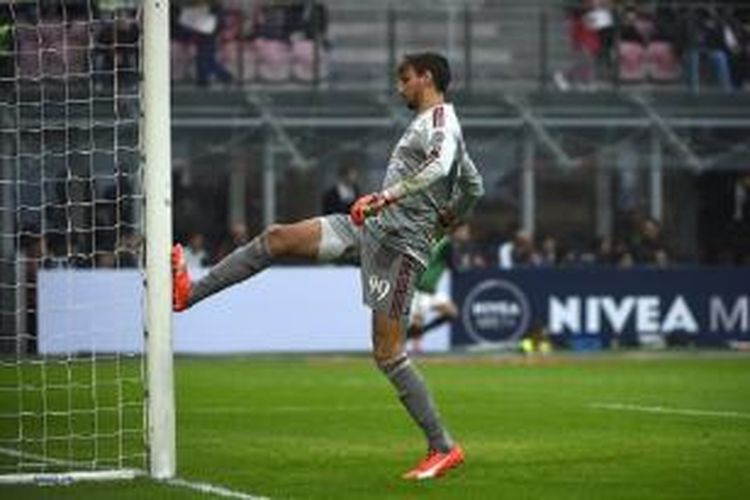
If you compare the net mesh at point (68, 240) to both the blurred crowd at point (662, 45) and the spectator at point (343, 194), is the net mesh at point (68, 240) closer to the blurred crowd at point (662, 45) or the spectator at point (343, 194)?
the spectator at point (343, 194)

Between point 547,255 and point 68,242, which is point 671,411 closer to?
point 68,242

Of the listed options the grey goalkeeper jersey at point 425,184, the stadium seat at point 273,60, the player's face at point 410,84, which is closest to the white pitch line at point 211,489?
the grey goalkeeper jersey at point 425,184

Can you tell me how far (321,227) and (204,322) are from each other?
1679 centimetres

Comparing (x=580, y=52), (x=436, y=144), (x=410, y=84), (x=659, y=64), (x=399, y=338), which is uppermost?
(x=580, y=52)

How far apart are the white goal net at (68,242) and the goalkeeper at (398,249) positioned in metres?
0.62

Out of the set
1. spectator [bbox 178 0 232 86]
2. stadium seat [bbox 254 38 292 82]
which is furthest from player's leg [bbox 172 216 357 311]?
stadium seat [bbox 254 38 292 82]

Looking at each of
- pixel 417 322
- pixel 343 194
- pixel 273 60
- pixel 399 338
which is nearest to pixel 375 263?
pixel 399 338

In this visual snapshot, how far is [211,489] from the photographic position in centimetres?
1078

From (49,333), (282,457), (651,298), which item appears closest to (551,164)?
(651,298)

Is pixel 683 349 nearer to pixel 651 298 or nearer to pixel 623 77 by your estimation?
pixel 651 298

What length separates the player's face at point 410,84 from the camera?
37.7ft

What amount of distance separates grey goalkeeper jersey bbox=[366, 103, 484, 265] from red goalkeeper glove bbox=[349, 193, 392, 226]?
0.10m

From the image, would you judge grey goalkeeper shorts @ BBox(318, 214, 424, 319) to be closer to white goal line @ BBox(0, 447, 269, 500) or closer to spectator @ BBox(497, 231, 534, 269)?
white goal line @ BBox(0, 447, 269, 500)

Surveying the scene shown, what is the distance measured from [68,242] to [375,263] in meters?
10.3
